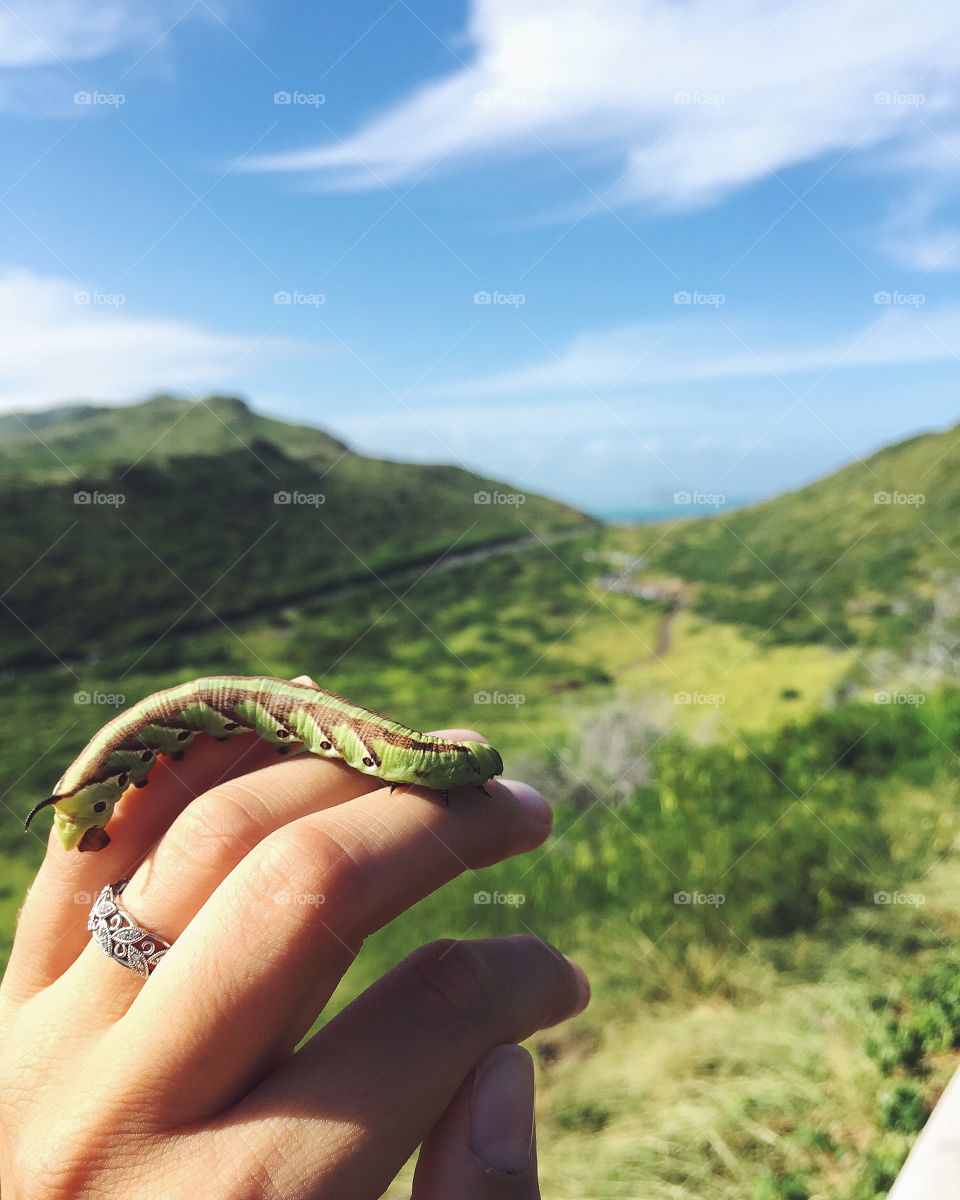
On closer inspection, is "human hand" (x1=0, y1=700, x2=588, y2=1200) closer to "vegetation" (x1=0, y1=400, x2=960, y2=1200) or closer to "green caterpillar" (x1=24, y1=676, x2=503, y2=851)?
"green caterpillar" (x1=24, y1=676, x2=503, y2=851)

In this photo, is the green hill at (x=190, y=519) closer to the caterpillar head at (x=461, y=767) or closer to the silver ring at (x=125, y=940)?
the caterpillar head at (x=461, y=767)

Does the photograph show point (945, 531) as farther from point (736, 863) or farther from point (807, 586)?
point (736, 863)

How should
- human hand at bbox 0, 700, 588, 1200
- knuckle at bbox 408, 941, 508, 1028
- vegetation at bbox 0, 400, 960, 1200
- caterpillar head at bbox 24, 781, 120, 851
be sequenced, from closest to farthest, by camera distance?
human hand at bbox 0, 700, 588, 1200 < knuckle at bbox 408, 941, 508, 1028 < caterpillar head at bbox 24, 781, 120, 851 < vegetation at bbox 0, 400, 960, 1200

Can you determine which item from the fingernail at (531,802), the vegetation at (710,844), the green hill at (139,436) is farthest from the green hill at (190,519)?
the fingernail at (531,802)

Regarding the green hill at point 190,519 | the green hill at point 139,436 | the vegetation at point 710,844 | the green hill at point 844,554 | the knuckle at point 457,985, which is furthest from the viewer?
the green hill at point 139,436

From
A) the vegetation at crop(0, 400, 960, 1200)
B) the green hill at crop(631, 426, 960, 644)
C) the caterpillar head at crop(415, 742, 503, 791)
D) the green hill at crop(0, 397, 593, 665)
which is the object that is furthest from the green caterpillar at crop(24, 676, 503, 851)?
the green hill at crop(0, 397, 593, 665)

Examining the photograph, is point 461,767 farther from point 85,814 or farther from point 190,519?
point 190,519
